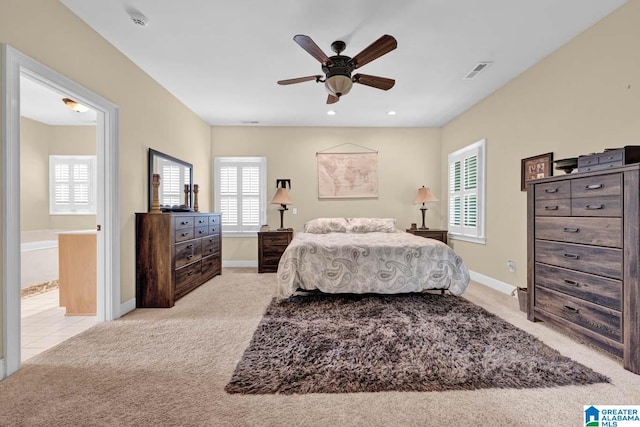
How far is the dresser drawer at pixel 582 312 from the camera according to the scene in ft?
6.40

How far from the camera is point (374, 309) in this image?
10.0 ft

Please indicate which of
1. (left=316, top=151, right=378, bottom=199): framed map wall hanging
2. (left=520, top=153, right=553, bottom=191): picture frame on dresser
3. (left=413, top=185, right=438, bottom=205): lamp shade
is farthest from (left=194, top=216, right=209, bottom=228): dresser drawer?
(left=520, top=153, right=553, bottom=191): picture frame on dresser

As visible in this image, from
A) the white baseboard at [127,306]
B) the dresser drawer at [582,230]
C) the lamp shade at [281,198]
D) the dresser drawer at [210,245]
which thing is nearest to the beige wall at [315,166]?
the lamp shade at [281,198]

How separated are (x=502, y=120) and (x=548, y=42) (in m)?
1.14

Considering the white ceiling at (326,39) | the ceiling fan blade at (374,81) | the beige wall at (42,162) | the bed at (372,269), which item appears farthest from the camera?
the beige wall at (42,162)

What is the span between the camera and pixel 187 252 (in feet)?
11.9

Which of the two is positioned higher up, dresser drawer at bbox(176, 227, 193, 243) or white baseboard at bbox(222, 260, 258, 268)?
dresser drawer at bbox(176, 227, 193, 243)

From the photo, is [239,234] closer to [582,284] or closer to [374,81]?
[374,81]

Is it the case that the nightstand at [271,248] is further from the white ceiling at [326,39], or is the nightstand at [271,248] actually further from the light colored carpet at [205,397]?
the light colored carpet at [205,397]

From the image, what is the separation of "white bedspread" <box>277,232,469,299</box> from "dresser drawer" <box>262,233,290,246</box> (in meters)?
1.63

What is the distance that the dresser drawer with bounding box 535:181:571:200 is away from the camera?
234 cm

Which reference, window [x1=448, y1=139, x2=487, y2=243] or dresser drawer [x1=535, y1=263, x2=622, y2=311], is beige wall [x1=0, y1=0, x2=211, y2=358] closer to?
dresser drawer [x1=535, y1=263, x2=622, y2=311]

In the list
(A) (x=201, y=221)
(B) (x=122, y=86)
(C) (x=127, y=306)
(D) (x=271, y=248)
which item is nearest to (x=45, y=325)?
(C) (x=127, y=306)

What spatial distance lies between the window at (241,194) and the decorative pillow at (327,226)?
3.91 ft
